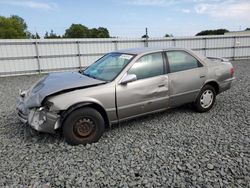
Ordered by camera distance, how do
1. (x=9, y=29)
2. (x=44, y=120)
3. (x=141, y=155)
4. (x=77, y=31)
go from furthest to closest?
(x=77, y=31), (x=9, y=29), (x=44, y=120), (x=141, y=155)

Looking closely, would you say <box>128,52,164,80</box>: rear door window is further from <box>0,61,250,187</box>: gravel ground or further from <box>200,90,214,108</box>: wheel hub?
<box>200,90,214,108</box>: wheel hub

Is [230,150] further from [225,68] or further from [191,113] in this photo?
[225,68]

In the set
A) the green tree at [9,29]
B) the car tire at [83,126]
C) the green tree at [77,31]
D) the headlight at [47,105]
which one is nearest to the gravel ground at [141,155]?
the car tire at [83,126]

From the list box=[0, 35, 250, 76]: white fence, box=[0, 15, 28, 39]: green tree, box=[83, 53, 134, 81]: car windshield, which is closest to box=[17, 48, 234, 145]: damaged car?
box=[83, 53, 134, 81]: car windshield

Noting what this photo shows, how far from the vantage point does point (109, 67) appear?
435cm

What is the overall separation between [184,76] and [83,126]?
2.31 m

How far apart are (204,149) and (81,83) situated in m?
2.22

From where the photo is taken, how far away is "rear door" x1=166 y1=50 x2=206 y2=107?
4.42m

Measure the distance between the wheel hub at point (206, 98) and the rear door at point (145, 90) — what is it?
1087mm

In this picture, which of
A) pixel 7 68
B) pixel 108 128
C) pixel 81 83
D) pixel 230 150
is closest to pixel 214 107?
pixel 230 150

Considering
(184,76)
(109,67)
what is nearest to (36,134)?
(109,67)

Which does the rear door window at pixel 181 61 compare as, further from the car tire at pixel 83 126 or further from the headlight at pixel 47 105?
the headlight at pixel 47 105

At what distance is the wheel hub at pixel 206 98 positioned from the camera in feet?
16.2

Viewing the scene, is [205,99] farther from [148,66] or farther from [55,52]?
[55,52]
